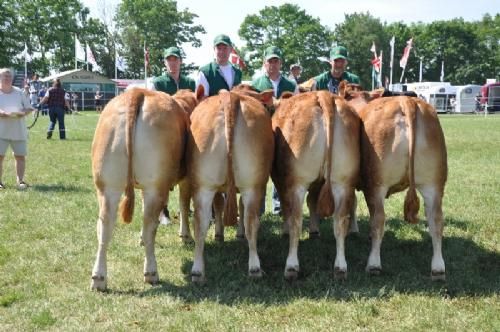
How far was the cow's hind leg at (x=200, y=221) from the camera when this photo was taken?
535 centimetres

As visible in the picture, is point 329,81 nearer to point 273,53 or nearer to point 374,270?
point 273,53

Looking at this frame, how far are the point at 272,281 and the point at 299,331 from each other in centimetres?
118

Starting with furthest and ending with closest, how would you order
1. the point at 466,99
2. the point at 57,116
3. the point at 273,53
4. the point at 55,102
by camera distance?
1. the point at 466,99
2. the point at 57,116
3. the point at 55,102
4. the point at 273,53

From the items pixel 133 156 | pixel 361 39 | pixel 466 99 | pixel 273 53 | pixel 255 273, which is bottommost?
pixel 255 273

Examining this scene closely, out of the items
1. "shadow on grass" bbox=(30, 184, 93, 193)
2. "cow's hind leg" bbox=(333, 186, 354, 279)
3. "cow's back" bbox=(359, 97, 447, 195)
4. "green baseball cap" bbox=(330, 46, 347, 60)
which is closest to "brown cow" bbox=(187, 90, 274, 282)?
"cow's hind leg" bbox=(333, 186, 354, 279)

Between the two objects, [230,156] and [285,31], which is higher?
[285,31]

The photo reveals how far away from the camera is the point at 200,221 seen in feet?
17.6

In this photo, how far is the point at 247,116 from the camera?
5371 millimetres

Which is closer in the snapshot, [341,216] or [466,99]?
[341,216]

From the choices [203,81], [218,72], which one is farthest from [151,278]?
[218,72]

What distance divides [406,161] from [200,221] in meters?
2.10

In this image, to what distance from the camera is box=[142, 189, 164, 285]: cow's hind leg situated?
17.2 feet

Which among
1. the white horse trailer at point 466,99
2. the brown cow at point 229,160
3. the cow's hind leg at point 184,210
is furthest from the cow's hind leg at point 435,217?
the white horse trailer at point 466,99

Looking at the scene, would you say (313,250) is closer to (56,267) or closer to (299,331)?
(299,331)
